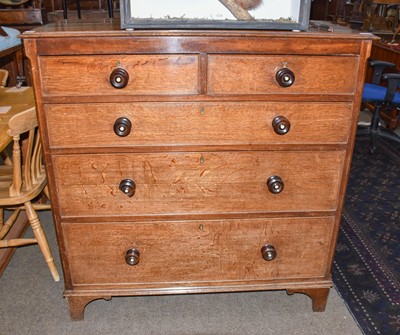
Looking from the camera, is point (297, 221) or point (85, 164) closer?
point (85, 164)

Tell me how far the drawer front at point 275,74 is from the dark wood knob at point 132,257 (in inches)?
31.6

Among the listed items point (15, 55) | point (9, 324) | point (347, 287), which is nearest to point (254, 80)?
point (347, 287)

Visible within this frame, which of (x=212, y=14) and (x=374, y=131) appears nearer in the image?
(x=212, y=14)

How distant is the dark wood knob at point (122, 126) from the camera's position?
1654 millimetres

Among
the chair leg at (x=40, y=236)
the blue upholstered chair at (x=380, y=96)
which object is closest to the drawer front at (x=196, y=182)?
the chair leg at (x=40, y=236)

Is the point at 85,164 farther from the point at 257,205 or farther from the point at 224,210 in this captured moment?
the point at 257,205

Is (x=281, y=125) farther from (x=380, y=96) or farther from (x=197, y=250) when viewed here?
(x=380, y=96)

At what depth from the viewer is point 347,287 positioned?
238cm

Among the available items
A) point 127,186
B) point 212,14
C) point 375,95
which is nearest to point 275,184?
point 127,186

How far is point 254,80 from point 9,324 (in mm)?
1634

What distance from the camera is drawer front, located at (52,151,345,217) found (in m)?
1.76

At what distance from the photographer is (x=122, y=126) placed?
1.65m

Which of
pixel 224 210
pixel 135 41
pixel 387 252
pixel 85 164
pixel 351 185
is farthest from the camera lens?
pixel 351 185

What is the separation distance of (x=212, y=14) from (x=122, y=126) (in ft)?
1.80
